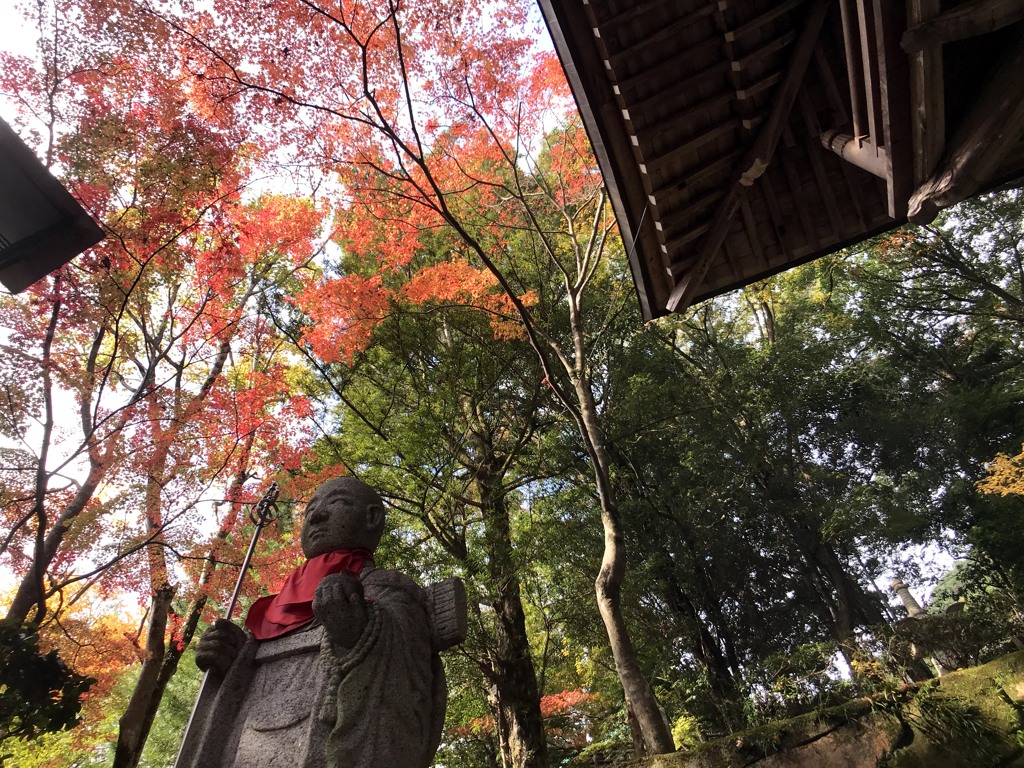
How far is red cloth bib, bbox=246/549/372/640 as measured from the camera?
11.3 feet

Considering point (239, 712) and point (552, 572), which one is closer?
point (239, 712)

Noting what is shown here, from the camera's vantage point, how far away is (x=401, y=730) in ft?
9.44

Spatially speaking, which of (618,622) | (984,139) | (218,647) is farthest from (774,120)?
(618,622)

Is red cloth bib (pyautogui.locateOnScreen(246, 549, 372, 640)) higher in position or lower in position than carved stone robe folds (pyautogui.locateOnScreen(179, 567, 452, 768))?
higher

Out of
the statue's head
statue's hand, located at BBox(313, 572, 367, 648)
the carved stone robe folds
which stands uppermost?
the statue's head

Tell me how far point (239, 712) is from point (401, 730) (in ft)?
3.71

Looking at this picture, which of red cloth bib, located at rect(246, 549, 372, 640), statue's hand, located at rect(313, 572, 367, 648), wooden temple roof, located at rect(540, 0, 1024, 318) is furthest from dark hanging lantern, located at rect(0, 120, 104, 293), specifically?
wooden temple roof, located at rect(540, 0, 1024, 318)

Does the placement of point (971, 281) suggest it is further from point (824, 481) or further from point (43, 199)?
point (43, 199)

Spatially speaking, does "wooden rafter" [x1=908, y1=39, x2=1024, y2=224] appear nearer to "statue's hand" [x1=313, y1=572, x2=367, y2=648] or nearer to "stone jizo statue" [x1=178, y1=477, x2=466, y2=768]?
"stone jizo statue" [x1=178, y1=477, x2=466, y2=768]

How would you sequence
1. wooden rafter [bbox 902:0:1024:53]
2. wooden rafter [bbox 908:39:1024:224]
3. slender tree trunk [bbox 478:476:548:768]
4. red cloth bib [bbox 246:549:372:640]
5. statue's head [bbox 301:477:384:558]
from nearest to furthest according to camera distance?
wooden rafter [bbox 902:0:1024:53]
wooden rafter [bbox 908:39:1024:224]
red cloth bib [bbox 246:549:372:640]
statue's head [bbox 301:477:384:558]
slender tree trunk [bbox 478:476:548:768]

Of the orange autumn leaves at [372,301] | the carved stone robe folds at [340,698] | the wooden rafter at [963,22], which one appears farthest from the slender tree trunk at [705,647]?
the wooden rafter at [963,22]

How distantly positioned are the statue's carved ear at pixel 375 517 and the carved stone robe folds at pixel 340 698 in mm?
466

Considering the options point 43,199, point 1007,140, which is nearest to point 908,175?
point 1007,140

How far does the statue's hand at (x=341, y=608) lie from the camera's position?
115 inches
